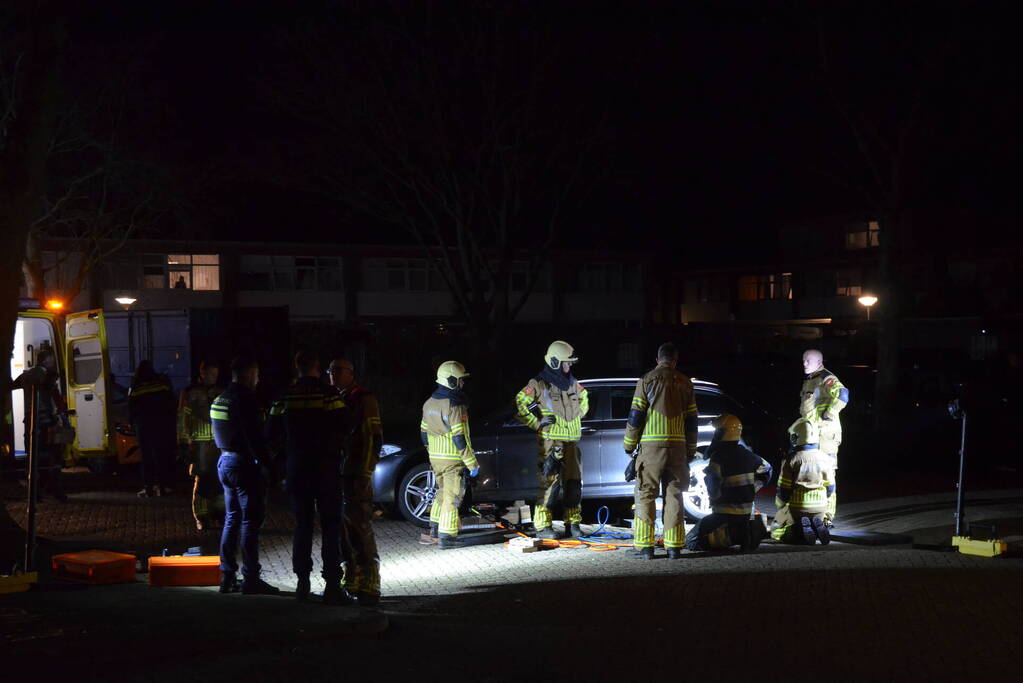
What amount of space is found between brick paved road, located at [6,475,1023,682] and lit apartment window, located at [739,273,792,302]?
169 ft

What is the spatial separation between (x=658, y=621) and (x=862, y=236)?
51835 mm

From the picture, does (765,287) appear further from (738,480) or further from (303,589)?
(303,589)

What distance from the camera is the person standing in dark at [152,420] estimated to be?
1484 cm

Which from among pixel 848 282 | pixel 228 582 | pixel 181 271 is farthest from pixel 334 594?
pixel 848 282

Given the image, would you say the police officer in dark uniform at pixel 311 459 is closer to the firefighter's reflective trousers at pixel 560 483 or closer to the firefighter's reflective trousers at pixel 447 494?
the firefighter's reflective trousers at pixel 447 494

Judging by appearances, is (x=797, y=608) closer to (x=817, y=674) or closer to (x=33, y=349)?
(x=817, y=674)

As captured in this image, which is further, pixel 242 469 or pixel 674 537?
pixel 674 537

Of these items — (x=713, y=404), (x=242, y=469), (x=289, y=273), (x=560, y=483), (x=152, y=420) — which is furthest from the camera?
(x=289, y=273)

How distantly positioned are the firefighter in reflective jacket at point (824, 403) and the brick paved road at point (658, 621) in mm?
1020

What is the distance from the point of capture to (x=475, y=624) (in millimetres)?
7500

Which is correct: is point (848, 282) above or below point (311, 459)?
above

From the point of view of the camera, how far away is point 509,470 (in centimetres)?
1268

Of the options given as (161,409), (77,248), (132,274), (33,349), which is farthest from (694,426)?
(132,274)

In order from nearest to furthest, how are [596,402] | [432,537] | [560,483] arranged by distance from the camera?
[560,483]
[432,537]
[596,402]
